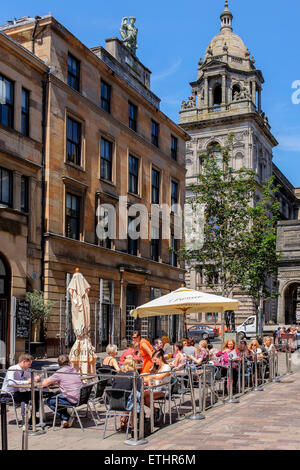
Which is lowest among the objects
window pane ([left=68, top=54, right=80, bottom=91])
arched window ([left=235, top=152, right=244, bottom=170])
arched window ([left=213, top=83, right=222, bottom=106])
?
window pane ([left=68, top=54, right=80, bottom=91])

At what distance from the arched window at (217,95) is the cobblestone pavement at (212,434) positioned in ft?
221

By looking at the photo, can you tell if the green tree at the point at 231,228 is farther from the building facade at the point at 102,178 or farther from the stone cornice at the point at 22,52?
the stone cornice at the point at 22,52

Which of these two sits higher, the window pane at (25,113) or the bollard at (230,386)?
the window pane at (25,113)

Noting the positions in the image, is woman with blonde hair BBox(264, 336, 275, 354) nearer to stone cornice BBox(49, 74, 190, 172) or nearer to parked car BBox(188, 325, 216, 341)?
stone cornice BBox(49, 74, 190, 172)

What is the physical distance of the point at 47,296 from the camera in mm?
26281

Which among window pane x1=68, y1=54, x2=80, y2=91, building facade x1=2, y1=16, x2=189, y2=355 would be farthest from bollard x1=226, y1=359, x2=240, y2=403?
window pane x1=68, y1=54, x2=80, y2=91

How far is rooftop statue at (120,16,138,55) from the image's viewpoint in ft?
129

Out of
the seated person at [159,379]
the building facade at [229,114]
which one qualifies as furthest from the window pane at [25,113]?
the building facade at [229,114]

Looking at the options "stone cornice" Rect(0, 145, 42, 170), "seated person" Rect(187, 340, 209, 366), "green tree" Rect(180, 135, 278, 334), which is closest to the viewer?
"seated person" Rect(187, 340, 209, 366)

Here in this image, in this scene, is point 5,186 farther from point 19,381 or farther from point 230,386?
point 19,381

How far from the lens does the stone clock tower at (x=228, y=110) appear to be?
229ft

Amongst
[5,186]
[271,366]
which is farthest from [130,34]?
[271,366]
